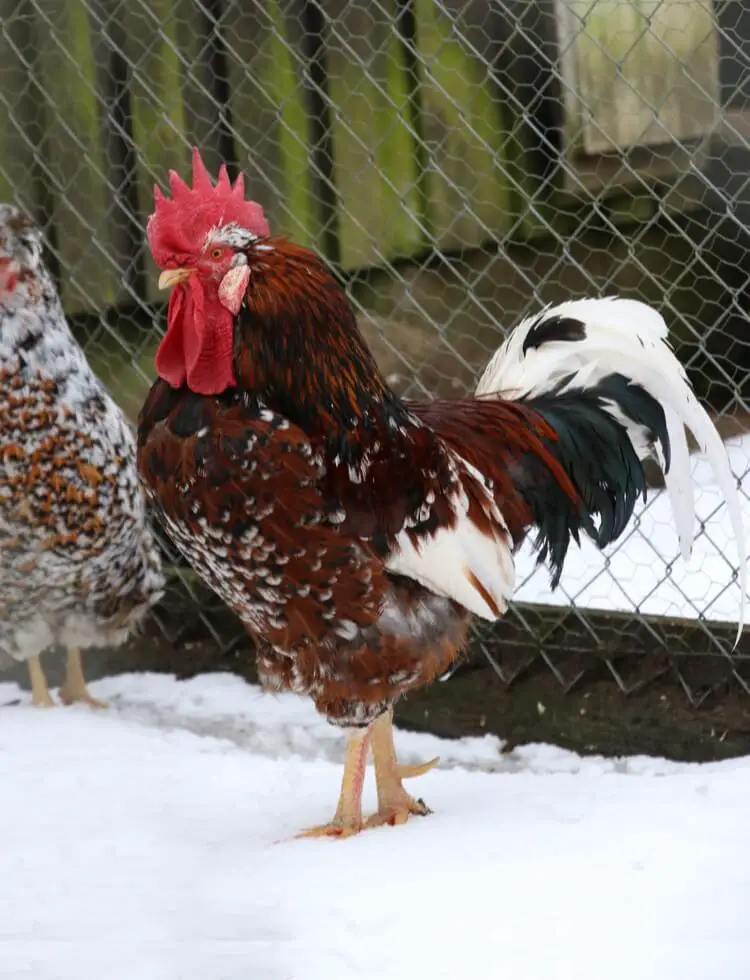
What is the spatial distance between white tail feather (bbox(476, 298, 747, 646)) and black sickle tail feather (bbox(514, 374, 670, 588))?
2cm

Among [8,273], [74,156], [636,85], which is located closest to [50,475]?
[8,273]

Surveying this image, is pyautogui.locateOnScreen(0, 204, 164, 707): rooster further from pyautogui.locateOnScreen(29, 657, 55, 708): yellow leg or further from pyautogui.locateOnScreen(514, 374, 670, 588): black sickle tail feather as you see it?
pyautogui.locateOnScreen(514, 374, 670, 588): black sickle tail feather

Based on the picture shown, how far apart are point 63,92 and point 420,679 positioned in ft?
6.86

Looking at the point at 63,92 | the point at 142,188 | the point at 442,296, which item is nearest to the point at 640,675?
the point at 442,296

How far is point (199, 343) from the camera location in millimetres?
2137

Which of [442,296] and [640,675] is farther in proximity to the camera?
[442,296]

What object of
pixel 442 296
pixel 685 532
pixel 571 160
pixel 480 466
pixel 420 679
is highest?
pixel 571 160

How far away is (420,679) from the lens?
7.59 ft

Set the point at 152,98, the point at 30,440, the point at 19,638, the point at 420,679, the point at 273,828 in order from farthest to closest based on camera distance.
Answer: the point at 152,98 < the point at 19,638 < the point at 30,440 < the point at 273,828 < the point at 420,679

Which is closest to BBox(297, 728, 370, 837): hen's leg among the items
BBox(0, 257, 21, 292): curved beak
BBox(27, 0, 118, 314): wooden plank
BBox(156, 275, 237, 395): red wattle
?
BBox(156, 275, 237, 395): red wattle

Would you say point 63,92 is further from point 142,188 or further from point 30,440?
point 30,440

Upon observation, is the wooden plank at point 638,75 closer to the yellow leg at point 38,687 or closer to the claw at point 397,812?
the claw at point 397,812

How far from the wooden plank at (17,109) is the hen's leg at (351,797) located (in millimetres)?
2040

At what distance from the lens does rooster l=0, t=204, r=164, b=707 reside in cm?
292
